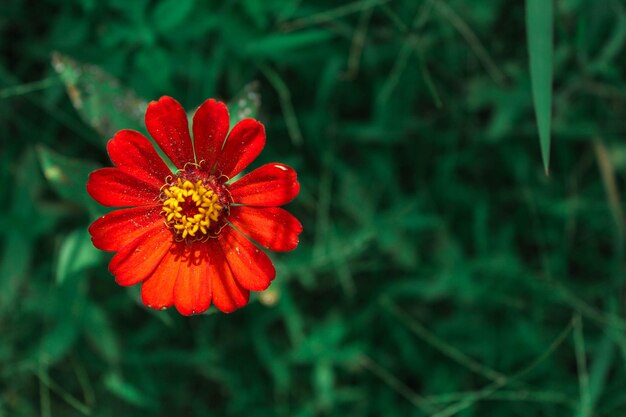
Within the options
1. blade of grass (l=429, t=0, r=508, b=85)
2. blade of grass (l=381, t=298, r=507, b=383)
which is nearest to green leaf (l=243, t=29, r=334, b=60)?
blade of grass (l=429, t=0, r=508, b=85)

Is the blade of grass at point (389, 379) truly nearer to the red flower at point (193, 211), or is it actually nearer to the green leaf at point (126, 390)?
the green leaf at point (126, 390)

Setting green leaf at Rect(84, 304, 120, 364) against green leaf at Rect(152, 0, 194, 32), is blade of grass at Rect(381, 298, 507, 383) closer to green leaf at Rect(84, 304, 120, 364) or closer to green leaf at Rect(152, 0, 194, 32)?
green leaf at Rect(84, 304, 120, 364)

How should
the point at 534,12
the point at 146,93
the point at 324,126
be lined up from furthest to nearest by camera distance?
the point at 324,126, the point at 146,93, the point at 534,12

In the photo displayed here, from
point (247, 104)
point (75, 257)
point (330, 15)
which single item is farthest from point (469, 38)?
point (75, 257)

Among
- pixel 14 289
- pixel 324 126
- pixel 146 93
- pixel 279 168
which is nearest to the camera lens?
pixel 279 168

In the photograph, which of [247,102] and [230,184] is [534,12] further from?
[230,184]

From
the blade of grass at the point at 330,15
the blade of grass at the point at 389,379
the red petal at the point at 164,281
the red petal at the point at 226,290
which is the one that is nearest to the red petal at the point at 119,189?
the red petal at the point at 164,281

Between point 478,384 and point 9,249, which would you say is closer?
point 9,249

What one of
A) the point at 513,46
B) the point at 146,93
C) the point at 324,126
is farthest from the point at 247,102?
the point at 513,46
